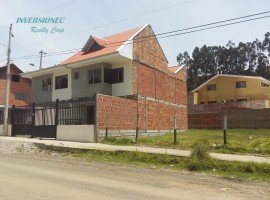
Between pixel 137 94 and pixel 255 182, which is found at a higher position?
pixel 137 94

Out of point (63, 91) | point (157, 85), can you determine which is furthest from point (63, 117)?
point (157, 85)

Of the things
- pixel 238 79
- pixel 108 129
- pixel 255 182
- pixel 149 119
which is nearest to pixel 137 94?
pixel 149 119

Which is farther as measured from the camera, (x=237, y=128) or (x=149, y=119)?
(x=237, y=128)

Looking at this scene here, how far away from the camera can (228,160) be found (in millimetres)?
11820

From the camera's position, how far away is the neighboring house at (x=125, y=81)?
2548 cm

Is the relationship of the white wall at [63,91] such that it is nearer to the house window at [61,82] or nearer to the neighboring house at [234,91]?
the house window at [61,82]

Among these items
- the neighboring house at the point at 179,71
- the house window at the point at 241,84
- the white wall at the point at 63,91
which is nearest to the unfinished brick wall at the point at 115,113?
the white wall at the point at 63,91

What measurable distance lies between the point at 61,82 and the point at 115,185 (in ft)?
79.0

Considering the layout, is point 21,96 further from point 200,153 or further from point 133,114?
point 200,153

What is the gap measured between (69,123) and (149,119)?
6399 mm

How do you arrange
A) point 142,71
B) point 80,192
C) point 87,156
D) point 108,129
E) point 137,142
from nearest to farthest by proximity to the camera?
point 80,192
point 87,156
point 137,142
point 108,129
point 142,71

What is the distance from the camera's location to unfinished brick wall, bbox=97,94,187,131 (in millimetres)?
21641

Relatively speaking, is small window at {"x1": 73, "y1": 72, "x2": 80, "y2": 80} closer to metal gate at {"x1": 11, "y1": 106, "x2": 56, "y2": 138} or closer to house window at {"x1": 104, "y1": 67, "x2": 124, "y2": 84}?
house window at {"x1": 104, "y1": 67, "x2": 124, "y2": 84}

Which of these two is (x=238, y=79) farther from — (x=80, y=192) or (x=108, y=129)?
(x=80, y=192)
